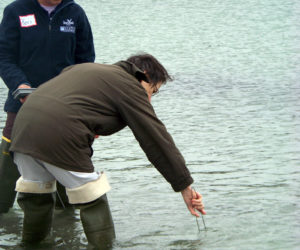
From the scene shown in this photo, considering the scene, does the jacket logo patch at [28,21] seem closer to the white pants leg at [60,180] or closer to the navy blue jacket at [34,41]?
the navy blue jacket at [34,41]

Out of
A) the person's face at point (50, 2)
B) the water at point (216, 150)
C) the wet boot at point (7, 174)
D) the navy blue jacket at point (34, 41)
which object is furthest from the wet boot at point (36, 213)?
the person's face at point (50, 2)

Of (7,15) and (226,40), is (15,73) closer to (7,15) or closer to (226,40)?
(7,15)

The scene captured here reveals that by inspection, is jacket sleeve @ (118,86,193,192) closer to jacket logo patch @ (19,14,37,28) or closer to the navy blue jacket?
the navy blue jacket

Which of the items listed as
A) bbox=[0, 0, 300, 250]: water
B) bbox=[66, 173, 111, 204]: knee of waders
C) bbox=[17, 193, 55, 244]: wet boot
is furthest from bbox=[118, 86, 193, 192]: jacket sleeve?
bbox=[0, 0, 300, 250]: water

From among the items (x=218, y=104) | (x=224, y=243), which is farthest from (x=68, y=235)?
(x=218, y=104)

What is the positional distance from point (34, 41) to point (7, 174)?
1.04 metres

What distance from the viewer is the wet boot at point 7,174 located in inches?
228

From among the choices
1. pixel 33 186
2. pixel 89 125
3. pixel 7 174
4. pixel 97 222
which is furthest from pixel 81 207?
pixel 7 174

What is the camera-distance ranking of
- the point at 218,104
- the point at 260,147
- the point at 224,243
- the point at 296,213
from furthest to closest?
the point at 218,104
the point at 260,147
the point at 296,213
the point at 224,243

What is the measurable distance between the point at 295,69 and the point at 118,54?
3759mm

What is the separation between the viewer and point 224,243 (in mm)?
5469

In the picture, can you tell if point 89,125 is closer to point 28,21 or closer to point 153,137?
point 153,137

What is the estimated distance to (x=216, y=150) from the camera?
322 inches

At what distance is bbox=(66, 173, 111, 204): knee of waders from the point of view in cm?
457
